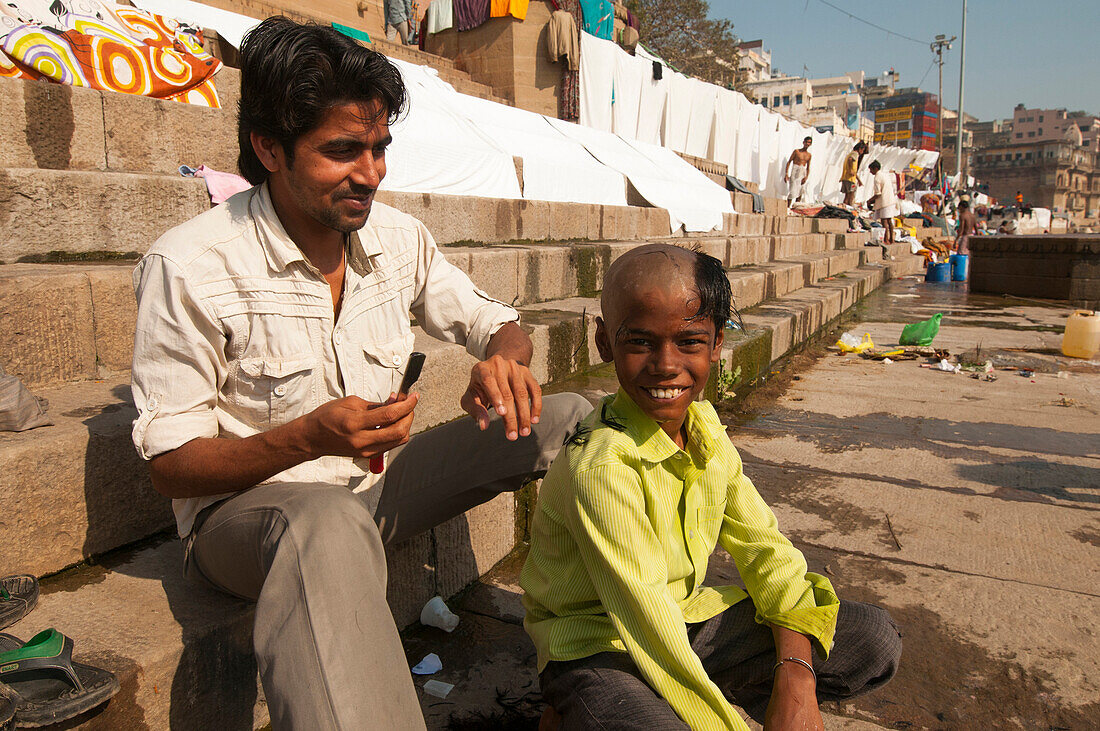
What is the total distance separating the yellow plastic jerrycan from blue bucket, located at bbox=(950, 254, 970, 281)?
869 cm

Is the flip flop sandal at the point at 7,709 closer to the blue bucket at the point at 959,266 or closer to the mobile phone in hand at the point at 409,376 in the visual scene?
the mobile phone in hand at the point at 409,376

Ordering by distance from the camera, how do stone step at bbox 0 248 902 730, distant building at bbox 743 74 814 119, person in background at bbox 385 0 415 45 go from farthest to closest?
distant building at bbox 743 74 814 119 → person in background at bbox 385 0 415 45 → stone step at bbox 0 248 902 730

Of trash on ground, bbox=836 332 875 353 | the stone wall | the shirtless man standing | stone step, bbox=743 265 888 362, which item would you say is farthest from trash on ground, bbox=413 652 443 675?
the shirtless man standing

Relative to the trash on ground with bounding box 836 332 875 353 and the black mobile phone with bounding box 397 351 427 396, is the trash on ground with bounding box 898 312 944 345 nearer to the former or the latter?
the trash on ground with bounding box 836 332 875 353

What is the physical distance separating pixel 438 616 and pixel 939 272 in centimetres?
1521

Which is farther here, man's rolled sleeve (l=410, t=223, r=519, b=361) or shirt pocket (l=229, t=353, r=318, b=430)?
man's rolled sleeve (l=410, t=223, r=519, b=361)

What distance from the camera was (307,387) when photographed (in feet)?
5.33

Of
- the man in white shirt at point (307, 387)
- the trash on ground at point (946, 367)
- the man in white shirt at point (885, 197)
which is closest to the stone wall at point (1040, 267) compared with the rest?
the man in white shirt at point (885, 197)

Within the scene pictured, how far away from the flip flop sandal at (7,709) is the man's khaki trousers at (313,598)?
345mm

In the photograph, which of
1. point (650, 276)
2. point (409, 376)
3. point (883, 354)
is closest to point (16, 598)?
point (409, 376)

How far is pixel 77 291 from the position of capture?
2045 mm

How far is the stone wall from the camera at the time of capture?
10.7 m

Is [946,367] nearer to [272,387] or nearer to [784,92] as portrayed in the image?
[272,387]

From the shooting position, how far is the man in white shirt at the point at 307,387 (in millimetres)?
1204
